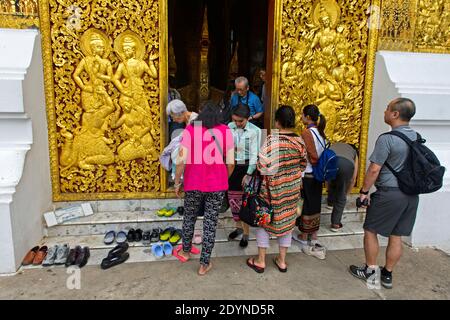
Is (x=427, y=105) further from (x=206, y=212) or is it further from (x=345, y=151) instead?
(x=206, y=212)

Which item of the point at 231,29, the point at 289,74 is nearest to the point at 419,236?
the point at 289,74

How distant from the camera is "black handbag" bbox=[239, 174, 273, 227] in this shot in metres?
Result: 3.12

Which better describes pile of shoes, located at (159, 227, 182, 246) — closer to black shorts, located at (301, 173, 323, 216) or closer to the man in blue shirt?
black shorts, located at (301, 173, 323, 216)

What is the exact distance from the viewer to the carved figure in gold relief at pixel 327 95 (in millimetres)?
4336

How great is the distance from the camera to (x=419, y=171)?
2.80 metres

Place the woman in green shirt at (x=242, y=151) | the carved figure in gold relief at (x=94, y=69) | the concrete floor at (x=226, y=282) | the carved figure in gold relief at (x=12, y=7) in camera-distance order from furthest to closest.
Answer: the carved figure in gold relief at (x=94, y=69), the carved figure in gold relief at (x=12, y=7), the woman in green shirt at (x=242, y=151), the concrete floor at (x=226, y=282)

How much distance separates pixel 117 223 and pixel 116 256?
0.57m

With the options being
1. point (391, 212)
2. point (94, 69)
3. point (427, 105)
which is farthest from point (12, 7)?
point (427, 105)

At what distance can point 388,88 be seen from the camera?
4.09 m

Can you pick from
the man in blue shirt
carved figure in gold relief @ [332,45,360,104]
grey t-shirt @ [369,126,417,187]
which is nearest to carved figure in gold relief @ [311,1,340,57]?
carved figure in gold relief @ [332,45,360,104]

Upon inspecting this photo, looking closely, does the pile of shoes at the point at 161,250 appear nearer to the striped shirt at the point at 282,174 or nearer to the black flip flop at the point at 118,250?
the black flip flop at the point at 118,250

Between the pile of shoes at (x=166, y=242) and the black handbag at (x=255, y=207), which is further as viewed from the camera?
the pile of shoes at (x=166, y=242)

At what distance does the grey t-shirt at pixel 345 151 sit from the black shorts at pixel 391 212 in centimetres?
92

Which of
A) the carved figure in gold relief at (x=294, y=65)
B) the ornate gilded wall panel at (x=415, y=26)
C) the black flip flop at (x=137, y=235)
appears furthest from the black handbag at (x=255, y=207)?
the ornate gilded wall panel at (x=415, y=26)
